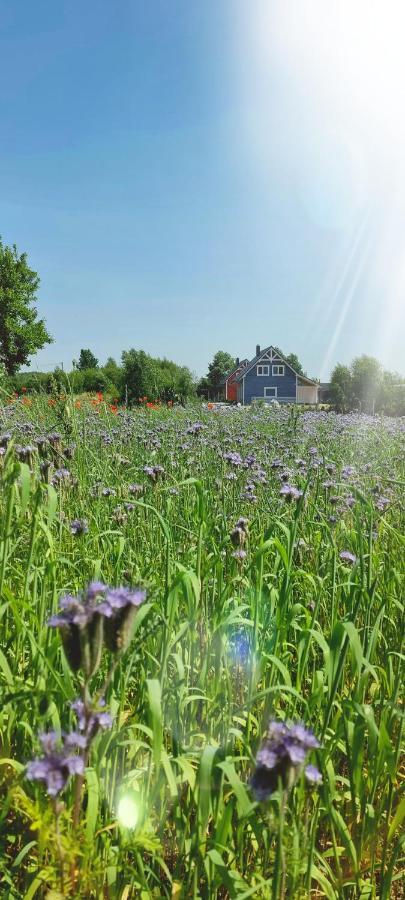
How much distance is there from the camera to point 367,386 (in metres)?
34.5

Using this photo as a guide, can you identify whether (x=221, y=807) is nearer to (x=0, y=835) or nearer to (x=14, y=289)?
(x=0, y=835)

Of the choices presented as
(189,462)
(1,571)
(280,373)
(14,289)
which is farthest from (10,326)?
(1,571)

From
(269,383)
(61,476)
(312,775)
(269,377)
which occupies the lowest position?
(312,775)

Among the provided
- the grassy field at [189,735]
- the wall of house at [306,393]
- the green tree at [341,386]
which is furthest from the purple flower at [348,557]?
the wall of house at [306,393]

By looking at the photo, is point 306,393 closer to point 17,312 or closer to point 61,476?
point 17,312

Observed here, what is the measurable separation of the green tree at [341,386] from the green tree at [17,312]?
67.0 feet

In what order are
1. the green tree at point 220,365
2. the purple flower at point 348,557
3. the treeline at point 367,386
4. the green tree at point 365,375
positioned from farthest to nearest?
the green tree at point 220,365, the green tree at point 365,375, the treeline at point 367,386, the purple flower at point 348,557

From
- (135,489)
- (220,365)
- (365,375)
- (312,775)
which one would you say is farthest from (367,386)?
(220,365)

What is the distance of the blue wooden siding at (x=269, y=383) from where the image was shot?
53.5 metres

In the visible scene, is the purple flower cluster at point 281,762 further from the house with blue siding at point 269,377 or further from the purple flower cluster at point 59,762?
the house with blue siding at point 269,377

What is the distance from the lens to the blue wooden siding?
53.5 metres

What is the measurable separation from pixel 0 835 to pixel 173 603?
710mm

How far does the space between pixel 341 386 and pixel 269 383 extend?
49.5 ft

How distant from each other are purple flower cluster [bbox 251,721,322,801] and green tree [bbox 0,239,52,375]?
41.4m
